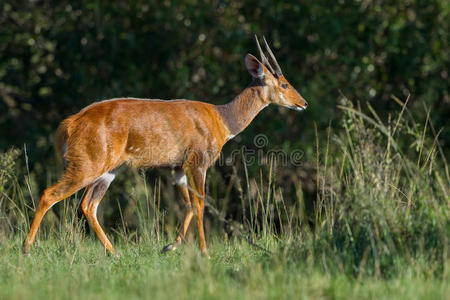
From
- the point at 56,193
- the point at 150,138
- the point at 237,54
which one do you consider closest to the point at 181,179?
the point at 150,138

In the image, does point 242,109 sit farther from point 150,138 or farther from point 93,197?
point 93,197

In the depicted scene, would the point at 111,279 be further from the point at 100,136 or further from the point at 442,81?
the point at 442,81

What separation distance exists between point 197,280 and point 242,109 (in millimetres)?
3553

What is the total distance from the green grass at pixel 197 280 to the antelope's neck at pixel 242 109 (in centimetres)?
228

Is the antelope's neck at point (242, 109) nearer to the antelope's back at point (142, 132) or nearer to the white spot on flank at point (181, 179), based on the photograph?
the antelope's back at point (142, 132)

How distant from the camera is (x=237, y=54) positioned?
10805mm

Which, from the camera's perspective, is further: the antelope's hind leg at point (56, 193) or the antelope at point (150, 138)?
the antelope at point (150, 138)

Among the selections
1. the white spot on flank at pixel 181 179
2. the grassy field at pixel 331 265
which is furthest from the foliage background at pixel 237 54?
the grassy field at pixel 331 265

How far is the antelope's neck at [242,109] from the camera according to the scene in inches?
293

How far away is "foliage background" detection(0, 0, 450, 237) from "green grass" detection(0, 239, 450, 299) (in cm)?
518

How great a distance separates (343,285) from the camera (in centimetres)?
412

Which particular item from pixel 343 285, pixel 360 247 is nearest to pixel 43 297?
pixel 343 285

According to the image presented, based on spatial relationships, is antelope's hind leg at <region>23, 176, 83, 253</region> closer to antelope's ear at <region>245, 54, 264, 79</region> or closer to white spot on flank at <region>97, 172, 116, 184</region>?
white spot on flank at <region>97, 172, 116, 184</region>

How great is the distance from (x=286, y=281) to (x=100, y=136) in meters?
2.69
